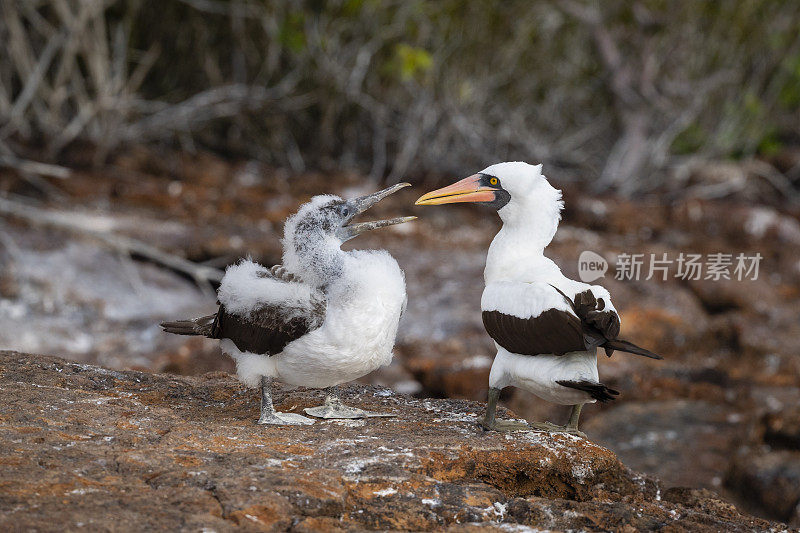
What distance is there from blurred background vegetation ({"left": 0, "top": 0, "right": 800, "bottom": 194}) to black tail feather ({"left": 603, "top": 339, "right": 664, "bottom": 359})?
17.3ft

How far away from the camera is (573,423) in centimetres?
392

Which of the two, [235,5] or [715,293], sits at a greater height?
[235,5]

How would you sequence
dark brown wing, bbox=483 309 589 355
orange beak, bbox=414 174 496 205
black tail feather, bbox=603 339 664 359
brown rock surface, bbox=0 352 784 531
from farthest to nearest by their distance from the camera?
1. orange beak, bbox=414 174 496 205
2. dark brown wing, bbox=483 309 589 355
3. black tail feather, bbox=603 339 664 359
4. brown rock surface, bbox=0 352 784 531

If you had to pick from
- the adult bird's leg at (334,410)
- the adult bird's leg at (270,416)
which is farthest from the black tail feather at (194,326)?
the adult bird's leg at (334,410)

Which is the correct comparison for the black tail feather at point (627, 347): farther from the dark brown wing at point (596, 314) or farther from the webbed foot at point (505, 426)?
the webbed foot at point (505, 426)

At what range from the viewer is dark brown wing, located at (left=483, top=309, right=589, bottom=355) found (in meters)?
3.43

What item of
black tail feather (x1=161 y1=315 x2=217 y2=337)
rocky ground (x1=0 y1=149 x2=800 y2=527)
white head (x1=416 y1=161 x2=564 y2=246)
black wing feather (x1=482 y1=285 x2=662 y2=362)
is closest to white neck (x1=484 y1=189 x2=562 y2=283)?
white head (x1=416 y1=161 x2=564 y2=246)

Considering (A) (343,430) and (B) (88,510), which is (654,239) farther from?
(B) (88,510)

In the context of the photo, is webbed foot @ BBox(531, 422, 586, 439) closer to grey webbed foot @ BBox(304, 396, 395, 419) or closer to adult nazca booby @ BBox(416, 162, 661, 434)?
adult nazca booby @ BBox(416, 162, 661, 434)

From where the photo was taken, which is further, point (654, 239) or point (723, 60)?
point (723, 60)

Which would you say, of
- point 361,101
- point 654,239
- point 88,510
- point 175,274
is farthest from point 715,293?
point 88,510

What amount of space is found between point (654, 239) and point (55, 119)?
22.3 ft

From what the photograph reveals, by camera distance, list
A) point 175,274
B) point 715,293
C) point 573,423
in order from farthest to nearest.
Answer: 1. point 715,293
2. point 175,274
3. point 573,423

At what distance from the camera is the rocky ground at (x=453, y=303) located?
247 inches
